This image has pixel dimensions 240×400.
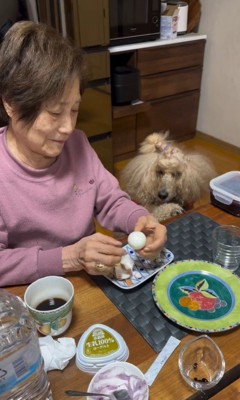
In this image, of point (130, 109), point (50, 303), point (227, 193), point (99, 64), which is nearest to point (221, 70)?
point (130, 109)

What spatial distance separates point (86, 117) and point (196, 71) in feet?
3.96

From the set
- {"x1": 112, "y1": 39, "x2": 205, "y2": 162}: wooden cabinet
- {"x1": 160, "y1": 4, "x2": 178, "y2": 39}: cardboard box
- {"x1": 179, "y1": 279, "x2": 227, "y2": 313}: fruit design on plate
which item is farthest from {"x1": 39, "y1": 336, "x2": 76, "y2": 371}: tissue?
{"x1": 160, "y1": 4, "x2": 178, "y2": 39}: cardboard box

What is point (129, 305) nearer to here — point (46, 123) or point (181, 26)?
point (46, 123)

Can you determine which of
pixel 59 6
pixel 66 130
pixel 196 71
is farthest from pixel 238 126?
pixel 66 130

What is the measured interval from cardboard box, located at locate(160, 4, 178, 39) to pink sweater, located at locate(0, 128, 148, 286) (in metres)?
1.98

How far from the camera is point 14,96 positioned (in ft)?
2.56

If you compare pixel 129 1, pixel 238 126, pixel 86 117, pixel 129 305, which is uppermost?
pixel 129 1

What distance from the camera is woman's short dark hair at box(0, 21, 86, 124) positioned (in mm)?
754

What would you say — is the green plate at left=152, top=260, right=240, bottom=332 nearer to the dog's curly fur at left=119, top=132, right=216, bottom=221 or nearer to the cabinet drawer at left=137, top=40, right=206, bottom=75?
the dog's curly fur at left=119, top=132, right=216, bottom=221

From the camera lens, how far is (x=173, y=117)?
10.2 feet

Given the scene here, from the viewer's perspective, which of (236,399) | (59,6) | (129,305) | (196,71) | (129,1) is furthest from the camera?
(196,71)

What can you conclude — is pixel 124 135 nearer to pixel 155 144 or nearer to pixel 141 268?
pixel 155 144

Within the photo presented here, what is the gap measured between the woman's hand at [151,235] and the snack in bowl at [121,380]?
0.28 meters

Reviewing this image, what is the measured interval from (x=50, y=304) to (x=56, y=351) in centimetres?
9
